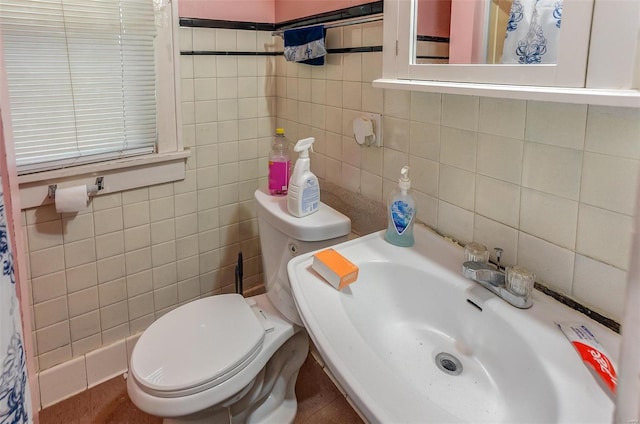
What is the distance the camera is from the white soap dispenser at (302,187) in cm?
134

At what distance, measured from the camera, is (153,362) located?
1.24 meters

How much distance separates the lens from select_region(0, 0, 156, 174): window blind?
1.33m

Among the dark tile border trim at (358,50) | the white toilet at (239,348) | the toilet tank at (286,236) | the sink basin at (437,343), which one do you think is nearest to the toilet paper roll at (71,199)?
the white toilet at (239,348)

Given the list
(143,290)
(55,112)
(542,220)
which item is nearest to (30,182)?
(55,112)

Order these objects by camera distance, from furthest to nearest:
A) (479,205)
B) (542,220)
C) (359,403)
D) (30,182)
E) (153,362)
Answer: (30,182) < (153,362) < (479,205) < (542,220) < (359,403)

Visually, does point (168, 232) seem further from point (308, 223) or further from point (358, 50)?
point (358, 50)

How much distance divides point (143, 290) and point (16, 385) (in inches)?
54.3

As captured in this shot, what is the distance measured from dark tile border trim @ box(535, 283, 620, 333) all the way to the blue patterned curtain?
3.12ft

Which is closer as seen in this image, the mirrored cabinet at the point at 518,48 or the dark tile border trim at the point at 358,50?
the mirrored cabinet at the point at 518,48

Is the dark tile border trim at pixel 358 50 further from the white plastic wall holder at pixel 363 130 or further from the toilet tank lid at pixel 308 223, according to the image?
the toilet tank lid at pixel 308 223

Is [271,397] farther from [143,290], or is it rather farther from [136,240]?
[136,240]

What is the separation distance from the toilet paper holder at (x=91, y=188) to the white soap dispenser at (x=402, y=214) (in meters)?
1.06

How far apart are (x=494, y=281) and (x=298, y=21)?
4.10 feet

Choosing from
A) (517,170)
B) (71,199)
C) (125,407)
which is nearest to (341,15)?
(517,170)
